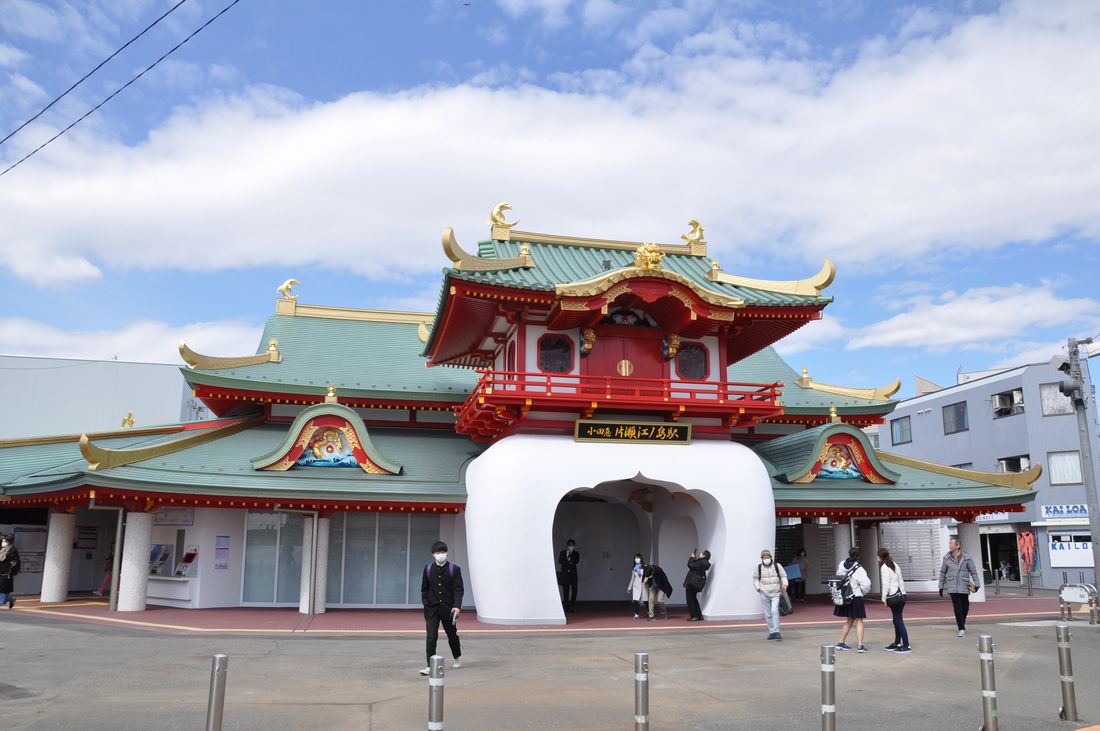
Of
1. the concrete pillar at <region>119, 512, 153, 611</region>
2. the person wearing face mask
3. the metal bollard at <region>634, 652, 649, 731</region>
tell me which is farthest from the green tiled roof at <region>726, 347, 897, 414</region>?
the person wearing face mask

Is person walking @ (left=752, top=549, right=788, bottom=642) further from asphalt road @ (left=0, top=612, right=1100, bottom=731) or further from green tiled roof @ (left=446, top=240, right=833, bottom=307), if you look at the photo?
green tiled roof @ (left=446, top=240, right=833, bottom=307)

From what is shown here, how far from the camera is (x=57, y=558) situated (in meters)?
20.7

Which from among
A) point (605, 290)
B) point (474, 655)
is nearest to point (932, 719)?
point (474, 655)

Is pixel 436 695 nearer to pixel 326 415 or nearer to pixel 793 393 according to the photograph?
pixel 326 415

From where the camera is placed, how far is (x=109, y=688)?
10.1 metres

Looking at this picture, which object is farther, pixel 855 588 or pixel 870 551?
pixel 870 551

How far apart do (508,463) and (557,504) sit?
5.77 ft

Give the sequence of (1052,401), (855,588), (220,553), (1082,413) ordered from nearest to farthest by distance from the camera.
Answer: (855,588) < (1082,413) < (220,553) < (1052,401)

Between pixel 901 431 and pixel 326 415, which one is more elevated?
pixel 901 431

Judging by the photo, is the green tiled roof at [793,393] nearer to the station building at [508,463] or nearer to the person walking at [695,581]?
→ the station building at [508,463]

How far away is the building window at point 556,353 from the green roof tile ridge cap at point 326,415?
454cm

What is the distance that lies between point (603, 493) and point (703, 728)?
549 inches

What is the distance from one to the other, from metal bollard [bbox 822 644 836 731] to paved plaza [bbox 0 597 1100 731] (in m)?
1.81

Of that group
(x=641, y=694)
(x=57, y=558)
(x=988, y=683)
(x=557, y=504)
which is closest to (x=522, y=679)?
(x=641, y=694)
